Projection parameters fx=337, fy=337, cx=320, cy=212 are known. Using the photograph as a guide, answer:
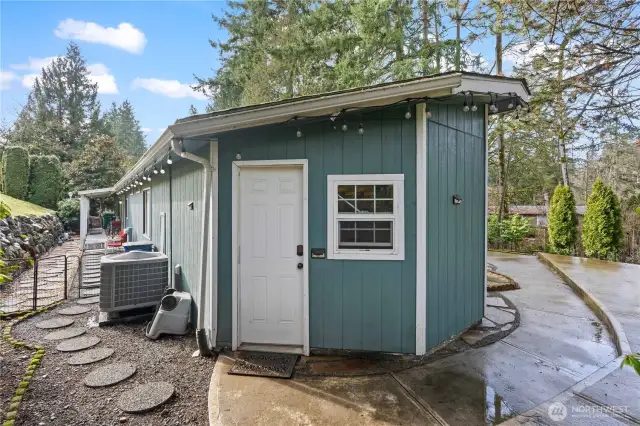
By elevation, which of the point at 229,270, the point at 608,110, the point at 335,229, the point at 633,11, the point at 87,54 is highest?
the point at 87,54

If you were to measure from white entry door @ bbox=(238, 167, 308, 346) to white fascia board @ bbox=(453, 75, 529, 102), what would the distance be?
1801mm

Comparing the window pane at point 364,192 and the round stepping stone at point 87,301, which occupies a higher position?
the window pane at point 364,192

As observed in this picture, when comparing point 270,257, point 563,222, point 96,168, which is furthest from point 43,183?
point 563,222

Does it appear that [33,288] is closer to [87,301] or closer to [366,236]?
[87,301]

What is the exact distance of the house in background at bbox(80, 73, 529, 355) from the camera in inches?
128

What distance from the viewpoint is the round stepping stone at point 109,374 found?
298 cm

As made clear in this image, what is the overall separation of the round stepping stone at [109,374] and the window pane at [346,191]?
8.57ft

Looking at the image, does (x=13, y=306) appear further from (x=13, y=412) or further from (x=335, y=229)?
(x=335, y=229)

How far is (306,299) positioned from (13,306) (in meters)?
4.92

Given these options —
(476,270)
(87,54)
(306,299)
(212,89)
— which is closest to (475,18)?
(476,270)

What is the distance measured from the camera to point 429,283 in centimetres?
334

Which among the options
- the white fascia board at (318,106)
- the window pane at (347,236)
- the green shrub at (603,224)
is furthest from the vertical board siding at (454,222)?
the green shrub at (603,224)

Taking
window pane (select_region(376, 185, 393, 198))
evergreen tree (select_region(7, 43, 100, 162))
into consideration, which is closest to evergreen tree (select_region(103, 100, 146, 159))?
evergreen tree (select_region(7, 43, 100, 162))

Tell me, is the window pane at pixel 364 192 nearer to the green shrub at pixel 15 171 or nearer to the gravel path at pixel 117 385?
the gravel path at pixel 117 385
